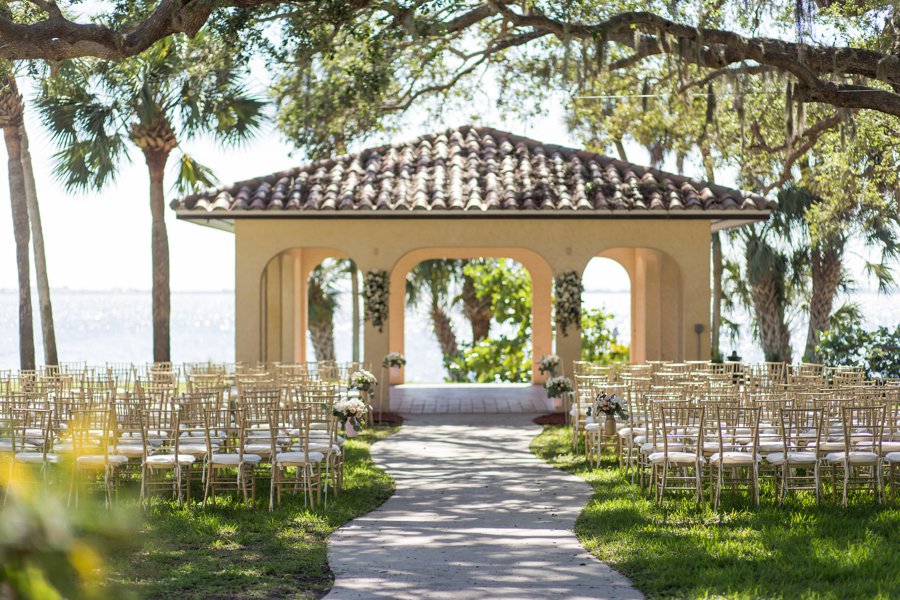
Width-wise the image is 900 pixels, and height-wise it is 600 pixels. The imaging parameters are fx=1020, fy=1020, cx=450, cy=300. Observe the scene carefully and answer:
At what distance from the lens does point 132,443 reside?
1014 cm

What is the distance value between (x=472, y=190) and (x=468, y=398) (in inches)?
166

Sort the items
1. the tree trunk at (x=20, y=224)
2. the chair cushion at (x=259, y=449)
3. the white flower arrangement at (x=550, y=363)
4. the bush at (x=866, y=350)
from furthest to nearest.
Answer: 1. the tree trunk at (x=20, y=224)
2. the bush at (x=866, y=350)
3. the white flower arrangement at (x=550, y=363)
4. the chair cushion at (x=259, y=449)

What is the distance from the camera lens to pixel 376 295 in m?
16.9

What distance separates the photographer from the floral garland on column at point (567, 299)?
55.4 ft

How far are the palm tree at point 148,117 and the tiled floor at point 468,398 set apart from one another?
4.85 metres

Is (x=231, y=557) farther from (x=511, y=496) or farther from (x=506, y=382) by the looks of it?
(x=506, y=382)

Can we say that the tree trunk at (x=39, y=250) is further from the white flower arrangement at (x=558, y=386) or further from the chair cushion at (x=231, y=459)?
the chair cushion at (x=231, y=459)

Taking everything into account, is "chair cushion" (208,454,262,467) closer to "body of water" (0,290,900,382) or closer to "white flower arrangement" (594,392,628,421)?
"white flower arrangement" (594,392,628,421)

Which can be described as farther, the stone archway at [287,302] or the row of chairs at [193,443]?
the stone archway at [287,302]

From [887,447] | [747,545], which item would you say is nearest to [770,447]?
[887,447]

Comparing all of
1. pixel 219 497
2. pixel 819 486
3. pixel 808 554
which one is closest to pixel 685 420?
pixel 819 486

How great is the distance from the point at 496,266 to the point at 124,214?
224 ft

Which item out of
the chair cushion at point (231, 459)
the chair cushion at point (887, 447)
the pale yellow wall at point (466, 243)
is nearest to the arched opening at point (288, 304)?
the pale yellow wall at point (466, 243)

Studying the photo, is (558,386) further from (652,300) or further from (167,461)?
(167,461)
